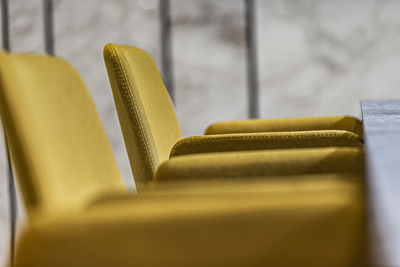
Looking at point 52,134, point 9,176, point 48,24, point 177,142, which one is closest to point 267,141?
point 177,142

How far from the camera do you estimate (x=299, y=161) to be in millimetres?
1373

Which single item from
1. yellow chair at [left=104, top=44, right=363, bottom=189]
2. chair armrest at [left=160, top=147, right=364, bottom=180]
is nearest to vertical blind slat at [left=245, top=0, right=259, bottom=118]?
yellow chair at [left=104, top=44, right=363, bottom=189]

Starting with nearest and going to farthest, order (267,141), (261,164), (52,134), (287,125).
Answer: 1. (52,134)
2. (261,164)
3. (267,141)
4. (287,125)

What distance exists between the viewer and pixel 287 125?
251 centimetres

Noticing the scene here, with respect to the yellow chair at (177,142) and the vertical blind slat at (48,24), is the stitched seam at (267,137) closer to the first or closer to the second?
the yellow chair at (177,142)

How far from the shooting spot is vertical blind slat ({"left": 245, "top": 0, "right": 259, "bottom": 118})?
389 cm

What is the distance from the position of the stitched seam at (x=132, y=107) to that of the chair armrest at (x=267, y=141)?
0.08m

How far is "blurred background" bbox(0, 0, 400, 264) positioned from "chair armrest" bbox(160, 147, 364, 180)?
2540 mm

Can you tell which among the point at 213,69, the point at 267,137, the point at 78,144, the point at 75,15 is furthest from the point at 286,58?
the point at 78,144

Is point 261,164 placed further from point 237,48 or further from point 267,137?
point 237,48

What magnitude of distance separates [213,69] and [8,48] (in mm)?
1456

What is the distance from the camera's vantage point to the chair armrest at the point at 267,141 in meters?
1.62

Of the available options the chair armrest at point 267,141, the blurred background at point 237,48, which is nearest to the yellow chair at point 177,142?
the chair armrest at point 267,141

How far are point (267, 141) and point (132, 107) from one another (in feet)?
1.28
